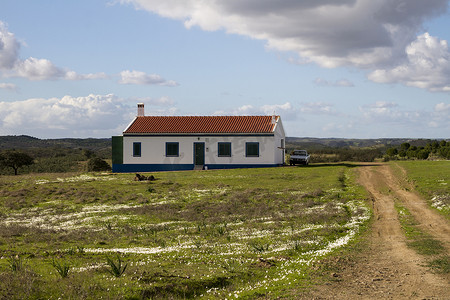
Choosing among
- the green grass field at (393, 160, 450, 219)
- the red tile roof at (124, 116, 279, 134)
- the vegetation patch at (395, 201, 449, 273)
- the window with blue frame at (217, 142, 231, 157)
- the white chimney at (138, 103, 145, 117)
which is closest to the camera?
the vegetation patch at (395, 201, 449, 273)

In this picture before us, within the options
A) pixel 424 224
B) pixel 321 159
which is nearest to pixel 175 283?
pixel 424 224

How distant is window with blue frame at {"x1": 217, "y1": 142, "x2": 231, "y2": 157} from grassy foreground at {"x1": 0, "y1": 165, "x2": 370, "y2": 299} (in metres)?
12.8

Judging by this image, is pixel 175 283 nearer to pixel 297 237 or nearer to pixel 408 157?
pixel 297 237

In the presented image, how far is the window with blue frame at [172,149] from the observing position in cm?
4897

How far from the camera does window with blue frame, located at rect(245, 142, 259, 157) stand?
4794cm

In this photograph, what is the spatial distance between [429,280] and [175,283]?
633 cm

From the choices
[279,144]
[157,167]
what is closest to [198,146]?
[157,167]

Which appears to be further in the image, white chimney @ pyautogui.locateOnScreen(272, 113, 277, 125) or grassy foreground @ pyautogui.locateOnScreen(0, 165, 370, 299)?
white chimney @ pyautogui.locateOnScreen(272, 113, 277, 125)

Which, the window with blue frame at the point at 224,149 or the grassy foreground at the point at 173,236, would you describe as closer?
the grassy foreground at the point at 173,236

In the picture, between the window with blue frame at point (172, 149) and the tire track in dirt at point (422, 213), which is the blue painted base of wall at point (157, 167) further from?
the tire track in dirt at point (422, 213)

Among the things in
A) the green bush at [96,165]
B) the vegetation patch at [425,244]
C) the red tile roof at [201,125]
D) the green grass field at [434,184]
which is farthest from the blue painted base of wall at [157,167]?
the vegetation patch at [425,244]

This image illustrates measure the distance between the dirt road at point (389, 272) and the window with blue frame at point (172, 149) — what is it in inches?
1235

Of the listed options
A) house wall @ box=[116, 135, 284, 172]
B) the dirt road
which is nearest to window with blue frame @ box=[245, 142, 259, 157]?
house wall @ box=[116, 135, 284, 172]

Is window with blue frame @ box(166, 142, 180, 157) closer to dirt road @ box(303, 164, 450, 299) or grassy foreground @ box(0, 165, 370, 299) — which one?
grassy foreground @ box(0, 165, 370, 299)
